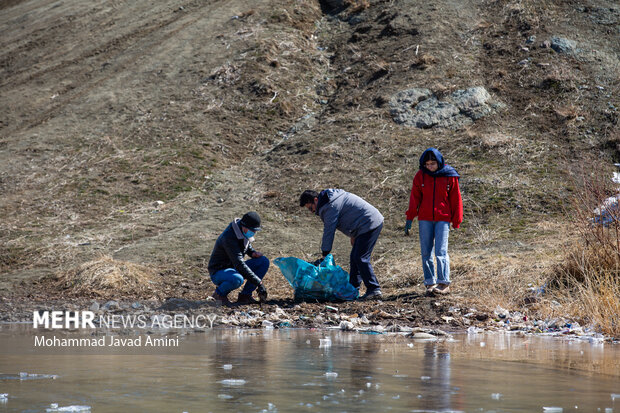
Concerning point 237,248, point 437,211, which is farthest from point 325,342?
point 437,211

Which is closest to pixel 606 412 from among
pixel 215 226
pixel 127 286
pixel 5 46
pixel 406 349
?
pixel 406 349

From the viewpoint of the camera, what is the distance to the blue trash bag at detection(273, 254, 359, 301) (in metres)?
10.4

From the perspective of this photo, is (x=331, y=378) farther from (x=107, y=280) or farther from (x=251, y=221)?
(x=107, y=280)

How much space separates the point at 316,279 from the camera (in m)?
10.4

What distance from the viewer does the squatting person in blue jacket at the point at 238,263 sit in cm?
980

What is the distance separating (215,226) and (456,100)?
28.4 feet

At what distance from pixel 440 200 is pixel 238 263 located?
297 centimetres

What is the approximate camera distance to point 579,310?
8.58m

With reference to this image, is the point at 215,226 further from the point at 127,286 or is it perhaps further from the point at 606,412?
the point at 606,412

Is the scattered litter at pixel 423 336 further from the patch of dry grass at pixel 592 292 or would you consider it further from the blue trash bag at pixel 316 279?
the blue trash bag at pixel 316 279

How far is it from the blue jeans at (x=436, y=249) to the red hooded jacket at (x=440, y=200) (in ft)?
0.36

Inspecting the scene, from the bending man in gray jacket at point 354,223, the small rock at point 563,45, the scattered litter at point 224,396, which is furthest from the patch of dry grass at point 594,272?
the small rock at point 563,45

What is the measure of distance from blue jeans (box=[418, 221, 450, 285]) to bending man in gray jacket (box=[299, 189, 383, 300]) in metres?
0.68

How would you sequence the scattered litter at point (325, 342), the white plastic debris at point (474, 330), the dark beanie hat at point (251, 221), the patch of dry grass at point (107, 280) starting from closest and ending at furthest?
1. the scattered litter at point (325, 342)
2. the white plastic debris at point (474, 330)
3. the dark beanie hat at point (251, 221)
4. the patch of dry grass at point (107, 280)
